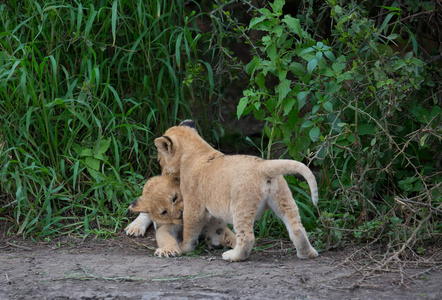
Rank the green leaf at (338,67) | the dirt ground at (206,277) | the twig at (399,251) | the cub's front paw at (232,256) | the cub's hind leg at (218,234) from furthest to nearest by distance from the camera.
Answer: the cub's hind leg at (218,234)
the green leaf at (338,67)
the cub's front paw at (232,256)
the twig at (399,251)
the dirt ground at (206,277)

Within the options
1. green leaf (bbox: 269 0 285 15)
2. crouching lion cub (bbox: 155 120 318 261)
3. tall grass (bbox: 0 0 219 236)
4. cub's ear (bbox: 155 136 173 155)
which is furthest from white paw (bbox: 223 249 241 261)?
green leaf (bbox: 269 0 285 15)

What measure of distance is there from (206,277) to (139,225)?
1.65 m

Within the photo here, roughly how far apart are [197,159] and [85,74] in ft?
5.32

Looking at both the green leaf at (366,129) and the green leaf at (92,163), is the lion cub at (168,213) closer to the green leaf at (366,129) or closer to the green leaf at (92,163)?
the green leaf at (92,163)

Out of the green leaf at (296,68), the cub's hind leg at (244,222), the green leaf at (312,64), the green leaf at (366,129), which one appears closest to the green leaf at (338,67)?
the green leaf at (312,64)

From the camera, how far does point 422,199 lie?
16.0 ft

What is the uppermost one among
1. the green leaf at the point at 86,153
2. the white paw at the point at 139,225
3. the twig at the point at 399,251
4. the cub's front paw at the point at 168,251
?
the green leaf at the point at 86,153

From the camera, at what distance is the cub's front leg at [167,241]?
16.6 feet

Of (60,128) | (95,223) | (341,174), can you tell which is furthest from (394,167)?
(60,128)

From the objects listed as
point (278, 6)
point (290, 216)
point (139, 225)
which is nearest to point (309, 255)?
point (290, 216)

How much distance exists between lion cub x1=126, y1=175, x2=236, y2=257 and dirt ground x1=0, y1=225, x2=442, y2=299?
18 centimetres

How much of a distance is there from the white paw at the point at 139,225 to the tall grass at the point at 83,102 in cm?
21

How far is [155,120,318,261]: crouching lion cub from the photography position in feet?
15.1

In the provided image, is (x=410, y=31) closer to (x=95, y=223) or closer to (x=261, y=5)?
(x=261, y=5)
